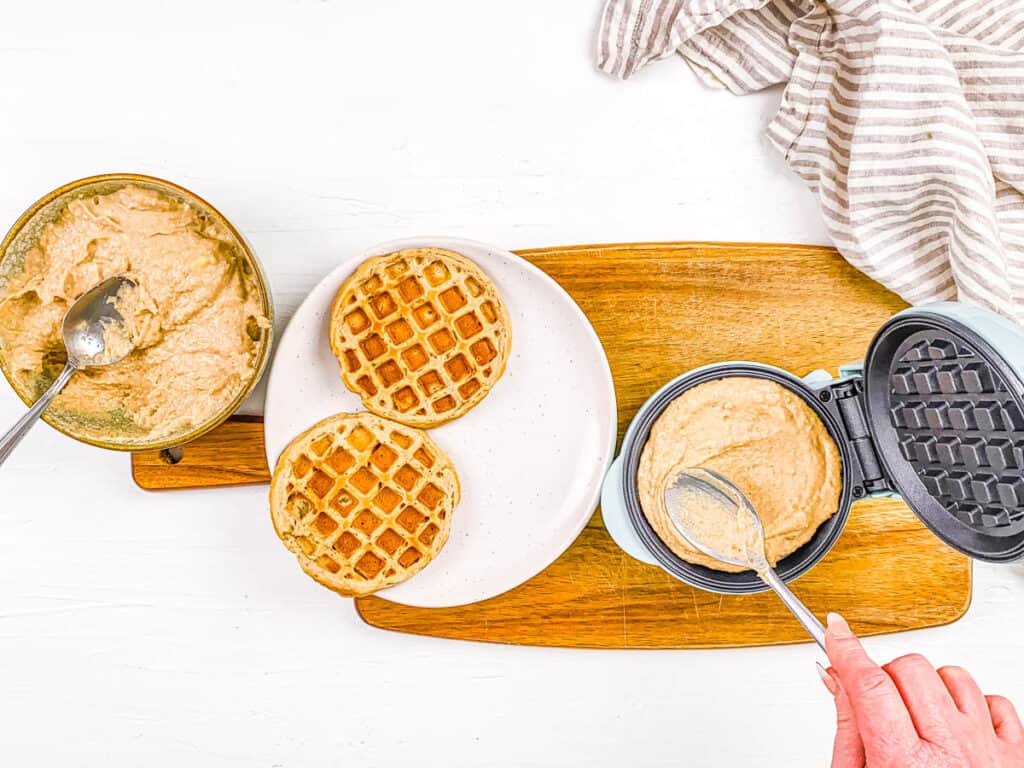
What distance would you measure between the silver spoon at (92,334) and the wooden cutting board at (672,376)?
2.18 ft

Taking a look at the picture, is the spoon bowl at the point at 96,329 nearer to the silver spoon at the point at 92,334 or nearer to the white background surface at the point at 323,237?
the silver spoon at the point at 92,334

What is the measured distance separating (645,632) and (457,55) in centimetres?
121

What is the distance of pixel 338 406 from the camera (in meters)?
1.62

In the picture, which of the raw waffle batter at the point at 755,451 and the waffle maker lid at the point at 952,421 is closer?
the waffle maker lid at the point at 952,421

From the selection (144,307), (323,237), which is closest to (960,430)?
(323,237)

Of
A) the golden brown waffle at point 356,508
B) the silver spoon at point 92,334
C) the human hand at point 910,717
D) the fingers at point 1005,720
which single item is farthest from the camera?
the golden brown waffle at point 356,508

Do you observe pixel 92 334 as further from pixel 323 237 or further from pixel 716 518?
pixel 716 518

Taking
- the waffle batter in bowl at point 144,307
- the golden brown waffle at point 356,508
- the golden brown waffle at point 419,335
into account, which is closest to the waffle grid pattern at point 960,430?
the golden brown waffle at point 419,335

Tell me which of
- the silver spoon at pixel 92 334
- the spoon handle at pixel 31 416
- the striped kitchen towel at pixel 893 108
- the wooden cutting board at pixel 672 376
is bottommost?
the wooden cutting board at pixel 672 376

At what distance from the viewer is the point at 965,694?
1.20 metres

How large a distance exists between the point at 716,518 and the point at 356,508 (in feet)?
2.09

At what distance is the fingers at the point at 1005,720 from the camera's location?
1230mm

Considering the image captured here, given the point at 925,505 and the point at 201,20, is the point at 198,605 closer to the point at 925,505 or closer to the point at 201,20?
the point at 201,20

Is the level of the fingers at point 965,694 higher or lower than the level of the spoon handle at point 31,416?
lower
